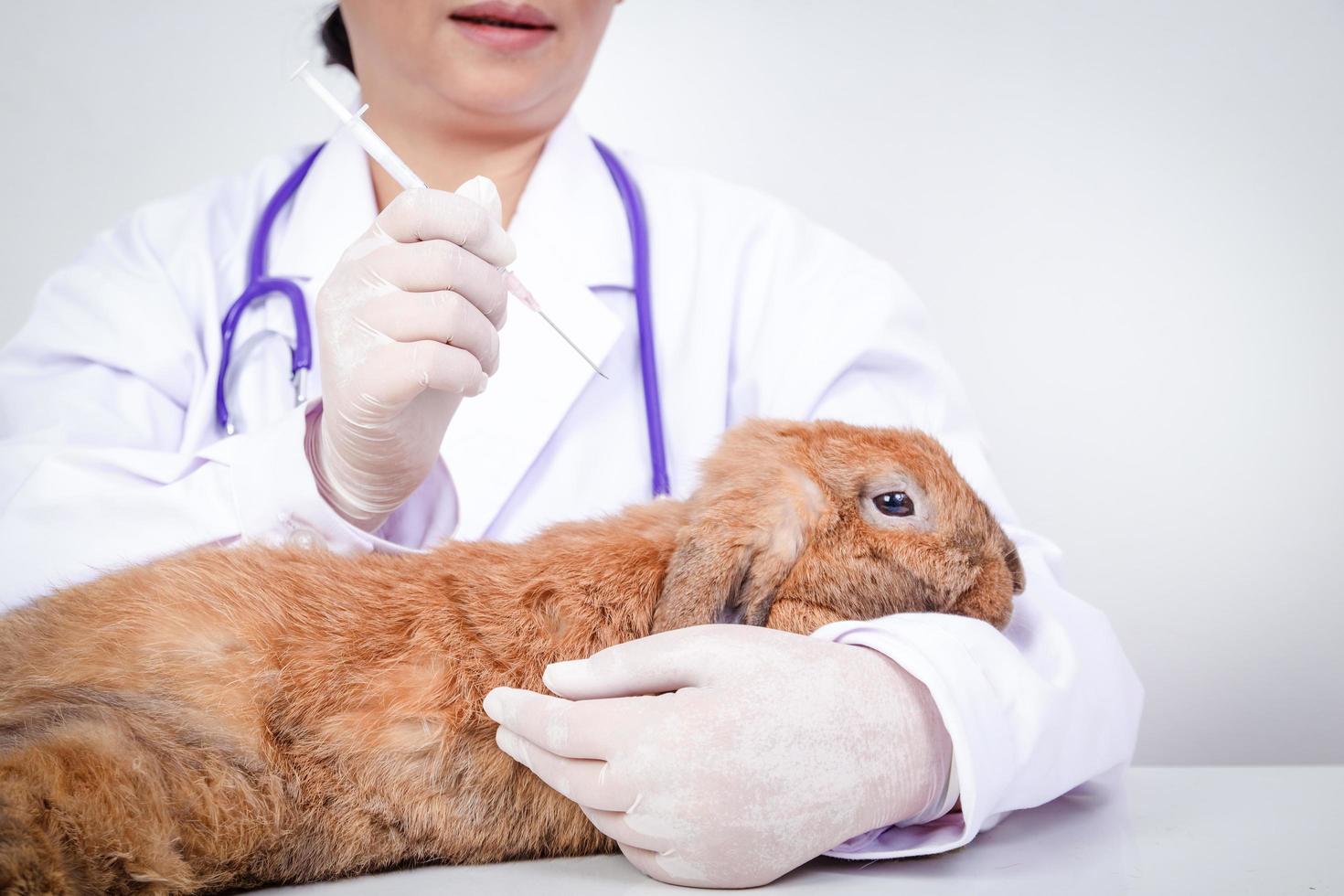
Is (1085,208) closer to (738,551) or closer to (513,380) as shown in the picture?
(513,380)

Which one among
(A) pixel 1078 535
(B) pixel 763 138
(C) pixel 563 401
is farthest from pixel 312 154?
(A) pixel 1078 535

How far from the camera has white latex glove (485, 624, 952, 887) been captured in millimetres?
1298

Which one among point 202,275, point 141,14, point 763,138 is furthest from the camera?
point 763,138

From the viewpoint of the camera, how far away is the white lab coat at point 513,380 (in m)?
1.79

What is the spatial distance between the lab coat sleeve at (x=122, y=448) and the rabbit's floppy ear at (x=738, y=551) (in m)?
0.57

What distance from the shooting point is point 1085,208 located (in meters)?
3.26

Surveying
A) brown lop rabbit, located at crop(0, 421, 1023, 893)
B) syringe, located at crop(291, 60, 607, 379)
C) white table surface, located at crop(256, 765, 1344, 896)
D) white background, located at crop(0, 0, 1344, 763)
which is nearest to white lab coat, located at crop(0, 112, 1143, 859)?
white table surface, located at crop(256, 765, 1344, 896)

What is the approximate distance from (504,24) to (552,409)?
0.76 meters

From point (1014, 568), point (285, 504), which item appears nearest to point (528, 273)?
point (285, 504)

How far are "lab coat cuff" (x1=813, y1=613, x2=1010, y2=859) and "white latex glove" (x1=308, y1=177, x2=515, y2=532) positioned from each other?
2.28 ft

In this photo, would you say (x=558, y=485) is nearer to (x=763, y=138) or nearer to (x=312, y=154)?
(x=312, y=154)

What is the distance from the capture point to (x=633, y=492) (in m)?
2.16

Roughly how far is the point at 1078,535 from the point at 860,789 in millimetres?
2084

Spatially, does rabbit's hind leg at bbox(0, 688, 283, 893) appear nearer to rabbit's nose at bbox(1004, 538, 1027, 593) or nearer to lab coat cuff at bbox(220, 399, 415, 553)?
lab coat cuff at bbox(220, 399, 415, 553)
